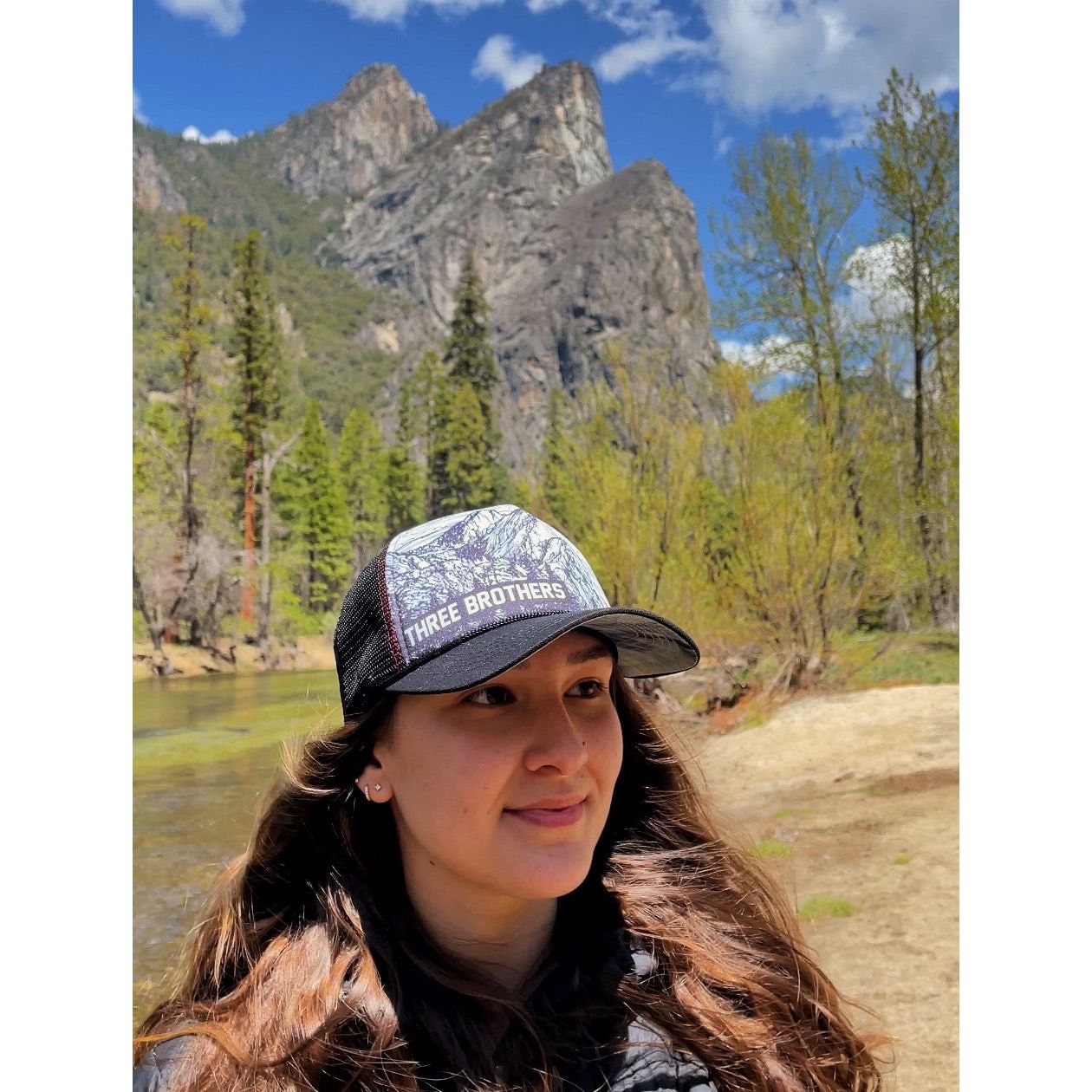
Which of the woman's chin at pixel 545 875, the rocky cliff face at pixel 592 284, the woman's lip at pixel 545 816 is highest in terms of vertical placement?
the rocky cliff face at pixel 592 284

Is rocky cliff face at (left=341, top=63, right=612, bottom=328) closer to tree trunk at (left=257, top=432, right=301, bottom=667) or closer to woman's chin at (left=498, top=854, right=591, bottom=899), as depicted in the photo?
tree trunk at (left=257, top=432, right=301, bottom=667)

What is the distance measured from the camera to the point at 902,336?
8.05m

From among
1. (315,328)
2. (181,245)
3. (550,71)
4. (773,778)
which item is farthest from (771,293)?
(550,71)

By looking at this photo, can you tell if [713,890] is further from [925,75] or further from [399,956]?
[925,75]

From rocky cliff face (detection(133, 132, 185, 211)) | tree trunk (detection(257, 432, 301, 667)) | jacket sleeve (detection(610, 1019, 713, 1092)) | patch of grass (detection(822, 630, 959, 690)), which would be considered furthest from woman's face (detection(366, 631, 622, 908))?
rocky cliff face (detection(133, 132, 185, 211))

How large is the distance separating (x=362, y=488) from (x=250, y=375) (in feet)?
13.6

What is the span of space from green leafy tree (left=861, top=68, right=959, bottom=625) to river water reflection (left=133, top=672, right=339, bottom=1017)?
4.61 m

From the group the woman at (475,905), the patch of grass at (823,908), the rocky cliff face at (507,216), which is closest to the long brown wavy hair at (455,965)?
the woman at (475,905)

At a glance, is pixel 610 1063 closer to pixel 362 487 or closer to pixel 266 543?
pixel 266 543

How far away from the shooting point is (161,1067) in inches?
23.9

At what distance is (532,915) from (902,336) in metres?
8.13

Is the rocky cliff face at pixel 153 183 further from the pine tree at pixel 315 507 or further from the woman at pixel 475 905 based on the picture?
the woman at pixel 475 905

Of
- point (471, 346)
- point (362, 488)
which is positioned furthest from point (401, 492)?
point (471, 346)

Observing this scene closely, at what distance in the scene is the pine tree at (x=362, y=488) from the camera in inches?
647
